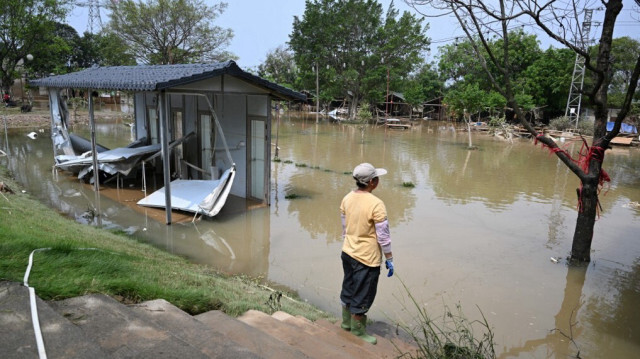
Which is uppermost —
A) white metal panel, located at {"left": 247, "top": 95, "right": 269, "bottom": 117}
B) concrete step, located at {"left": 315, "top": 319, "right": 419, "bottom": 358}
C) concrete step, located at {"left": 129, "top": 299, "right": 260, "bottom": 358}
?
white metal panel, located at {"left": 247, "top": 95, "right": 269, "bottom": 117}

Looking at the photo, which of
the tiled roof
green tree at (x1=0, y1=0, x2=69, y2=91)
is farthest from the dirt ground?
the tiled roof

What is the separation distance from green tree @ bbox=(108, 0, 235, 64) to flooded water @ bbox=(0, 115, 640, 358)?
63.8 feet

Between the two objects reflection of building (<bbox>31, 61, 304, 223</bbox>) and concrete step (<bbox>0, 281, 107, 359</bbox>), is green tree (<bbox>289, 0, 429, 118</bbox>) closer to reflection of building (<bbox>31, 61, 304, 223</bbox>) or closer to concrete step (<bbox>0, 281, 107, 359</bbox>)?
reflection of building (<bbox>31, 61, 304, 223</bbox>)

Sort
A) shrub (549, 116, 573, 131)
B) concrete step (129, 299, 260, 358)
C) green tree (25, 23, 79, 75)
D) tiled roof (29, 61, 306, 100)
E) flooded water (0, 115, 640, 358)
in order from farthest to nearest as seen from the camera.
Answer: shrub (549, 116, 573, 131) < green tree (25, 23, 79, 75) < tiled roof (29, 61, 306, 100) < flooded water (0, 115, 640, 358) < concrete step (129, 299, 260, 358)

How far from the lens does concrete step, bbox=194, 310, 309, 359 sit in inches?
115

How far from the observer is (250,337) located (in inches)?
122

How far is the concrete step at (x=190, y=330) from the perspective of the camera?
2594mm

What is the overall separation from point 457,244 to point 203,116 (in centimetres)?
708

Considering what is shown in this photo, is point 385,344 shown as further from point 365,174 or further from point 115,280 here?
point 115,280

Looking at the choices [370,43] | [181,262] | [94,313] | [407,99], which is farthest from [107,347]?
[407,99]

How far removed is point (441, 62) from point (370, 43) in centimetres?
993

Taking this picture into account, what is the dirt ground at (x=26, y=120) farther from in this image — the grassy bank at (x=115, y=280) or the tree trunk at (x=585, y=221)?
the tree trunk at (x=585, y=221)

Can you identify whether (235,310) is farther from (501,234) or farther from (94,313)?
(501,234)

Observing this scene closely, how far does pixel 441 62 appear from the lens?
4475cm
